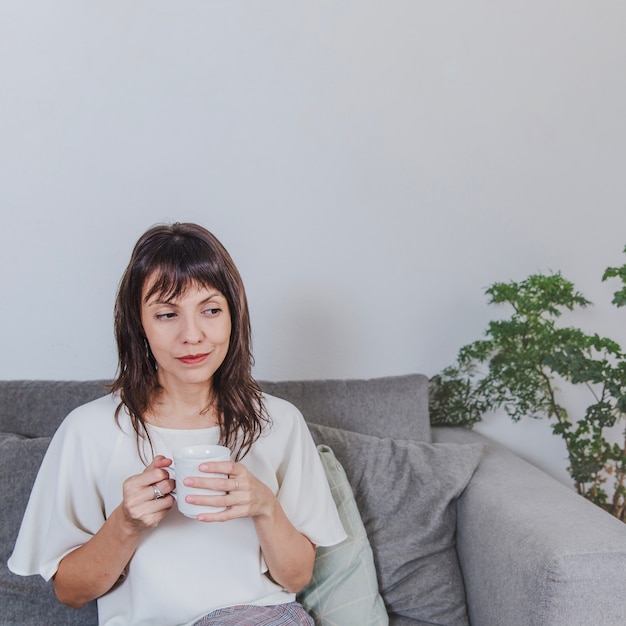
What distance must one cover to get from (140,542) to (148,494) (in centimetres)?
20

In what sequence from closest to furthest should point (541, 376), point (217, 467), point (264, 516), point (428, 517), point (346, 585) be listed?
point (217, 467) → point (264, 516) → point (346, 585) → point (428, 517) → point (541, 376)

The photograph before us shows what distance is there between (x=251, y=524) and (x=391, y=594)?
1.54ft

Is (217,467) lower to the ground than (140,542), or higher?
higher

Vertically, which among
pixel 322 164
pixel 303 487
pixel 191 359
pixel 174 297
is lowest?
pixel 303 487

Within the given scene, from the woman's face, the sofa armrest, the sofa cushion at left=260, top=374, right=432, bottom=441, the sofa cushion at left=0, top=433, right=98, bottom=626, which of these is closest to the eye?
the woman's face

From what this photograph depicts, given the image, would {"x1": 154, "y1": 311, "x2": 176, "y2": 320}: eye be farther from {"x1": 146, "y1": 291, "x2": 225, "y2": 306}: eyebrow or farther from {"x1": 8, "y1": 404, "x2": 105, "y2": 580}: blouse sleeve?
{"x1": 8, "y1": 404, "x2": 105, "y2": 580}: blouse sleeve

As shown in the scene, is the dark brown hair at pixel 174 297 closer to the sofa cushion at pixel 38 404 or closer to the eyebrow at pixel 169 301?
the eyebrow at pixel 169 301

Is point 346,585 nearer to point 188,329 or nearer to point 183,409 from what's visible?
point 183,409

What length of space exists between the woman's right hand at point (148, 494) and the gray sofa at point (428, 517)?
1.73 feet

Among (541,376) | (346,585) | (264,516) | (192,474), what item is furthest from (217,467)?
(541,376)

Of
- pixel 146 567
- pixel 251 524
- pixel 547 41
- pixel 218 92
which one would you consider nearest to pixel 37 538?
pixel 146 567

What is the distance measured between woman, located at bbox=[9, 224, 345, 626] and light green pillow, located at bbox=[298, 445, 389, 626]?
0.15 metres

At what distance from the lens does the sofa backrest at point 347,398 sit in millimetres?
1764

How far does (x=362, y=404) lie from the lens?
191cm
